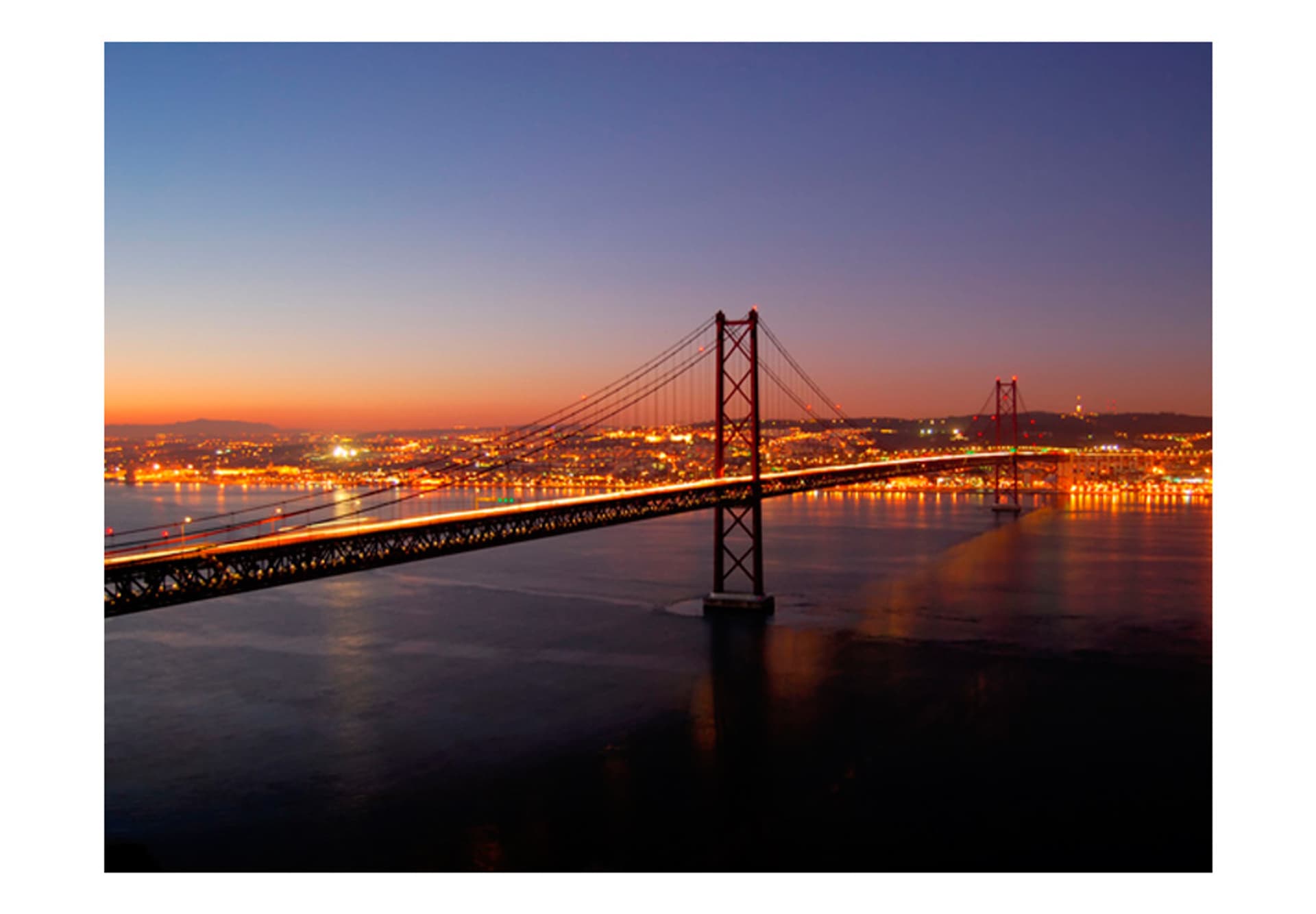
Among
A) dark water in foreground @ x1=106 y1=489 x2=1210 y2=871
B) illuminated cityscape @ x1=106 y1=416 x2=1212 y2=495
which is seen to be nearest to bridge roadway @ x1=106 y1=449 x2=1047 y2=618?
dark water in foreground @ x1=106 y1=489 x2=1210 y2=871

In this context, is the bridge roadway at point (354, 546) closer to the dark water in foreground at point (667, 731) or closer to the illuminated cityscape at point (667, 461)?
the dark water in foreground at point (667, 731)

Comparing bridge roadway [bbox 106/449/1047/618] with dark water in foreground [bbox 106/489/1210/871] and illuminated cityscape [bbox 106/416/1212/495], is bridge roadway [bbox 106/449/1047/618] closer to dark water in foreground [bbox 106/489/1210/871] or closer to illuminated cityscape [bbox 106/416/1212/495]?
dark water in foreground [bbox 106/489/1210/871]

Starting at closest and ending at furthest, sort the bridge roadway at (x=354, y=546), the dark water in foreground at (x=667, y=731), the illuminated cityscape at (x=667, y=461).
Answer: the dark water in foreground at (x=667, y=731) → the bridge roadway at (x=354, y=546) → the illuminated cityscape at (x=667, y=461)

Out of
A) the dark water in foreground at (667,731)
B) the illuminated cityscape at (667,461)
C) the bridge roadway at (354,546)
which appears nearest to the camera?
the dark water in foreground at (667,731)

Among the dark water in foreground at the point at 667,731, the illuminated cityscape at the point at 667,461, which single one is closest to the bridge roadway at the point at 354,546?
the dark water in foreground at the point at 667,731
